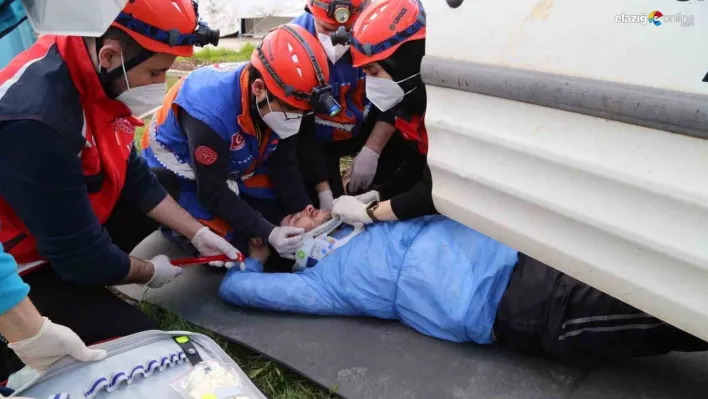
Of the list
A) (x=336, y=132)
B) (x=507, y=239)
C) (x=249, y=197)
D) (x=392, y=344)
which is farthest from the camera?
(x=336, y=132)

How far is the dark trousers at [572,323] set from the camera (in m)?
1.65

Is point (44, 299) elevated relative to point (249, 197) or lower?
elevated

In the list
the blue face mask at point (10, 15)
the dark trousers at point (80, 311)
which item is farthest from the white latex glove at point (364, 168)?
the blue face mask at point (10, 15)

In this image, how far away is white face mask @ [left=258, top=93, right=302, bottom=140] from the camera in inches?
94.1

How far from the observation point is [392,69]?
2.48m

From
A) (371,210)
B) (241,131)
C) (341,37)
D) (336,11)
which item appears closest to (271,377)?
(371,210)

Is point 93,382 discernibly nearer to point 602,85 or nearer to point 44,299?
point 44,299

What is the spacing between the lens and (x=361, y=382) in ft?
6.22

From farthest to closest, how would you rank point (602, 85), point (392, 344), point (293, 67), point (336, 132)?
point (336, 132)
point (293, 67)
point (392, 344)
point (602, 85)

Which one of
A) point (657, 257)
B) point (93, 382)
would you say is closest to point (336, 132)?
point (93, 382)

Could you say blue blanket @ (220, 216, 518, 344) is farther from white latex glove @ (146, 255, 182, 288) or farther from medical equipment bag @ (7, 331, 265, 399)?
medical equipment bag @ (7, 331, 265, 399)

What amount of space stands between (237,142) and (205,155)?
17cm

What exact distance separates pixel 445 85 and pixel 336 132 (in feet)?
5.57

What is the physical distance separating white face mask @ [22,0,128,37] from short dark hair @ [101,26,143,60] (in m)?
A: 0.26
